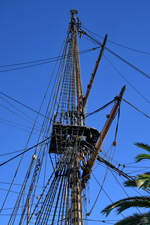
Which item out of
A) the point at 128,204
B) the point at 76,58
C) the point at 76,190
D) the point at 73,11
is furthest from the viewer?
the point at 73,11

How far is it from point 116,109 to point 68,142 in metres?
2.53

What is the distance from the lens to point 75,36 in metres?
20.1

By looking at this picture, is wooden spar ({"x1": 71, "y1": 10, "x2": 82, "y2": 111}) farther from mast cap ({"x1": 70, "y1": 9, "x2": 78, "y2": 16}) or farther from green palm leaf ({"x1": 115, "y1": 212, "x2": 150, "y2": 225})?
→ green palm leaf ({"x1": 115, "y1": 212, "x2": 150, "y2": 225})

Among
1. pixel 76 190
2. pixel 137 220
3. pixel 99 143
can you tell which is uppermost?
pixel 99 143

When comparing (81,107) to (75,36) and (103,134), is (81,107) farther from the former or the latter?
(75,36)

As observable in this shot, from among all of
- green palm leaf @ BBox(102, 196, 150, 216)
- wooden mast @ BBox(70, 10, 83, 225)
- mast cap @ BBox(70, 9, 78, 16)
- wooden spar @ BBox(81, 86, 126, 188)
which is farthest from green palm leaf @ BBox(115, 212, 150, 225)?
mast cap @ BBox(70, 9, 78, 16)

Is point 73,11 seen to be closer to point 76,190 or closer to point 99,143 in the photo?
point 99,143

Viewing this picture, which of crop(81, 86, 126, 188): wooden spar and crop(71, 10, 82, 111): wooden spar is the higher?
crop(71, 10, 82, 111): wooden spar

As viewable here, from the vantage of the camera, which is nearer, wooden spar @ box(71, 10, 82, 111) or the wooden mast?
the wooden mast

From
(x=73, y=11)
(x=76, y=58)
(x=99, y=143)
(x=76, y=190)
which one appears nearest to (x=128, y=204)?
(x=76, y=190)

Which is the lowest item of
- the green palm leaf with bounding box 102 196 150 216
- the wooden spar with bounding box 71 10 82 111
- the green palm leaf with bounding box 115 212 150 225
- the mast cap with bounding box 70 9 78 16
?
the green palm leaf with bounding box 115 212 150 225

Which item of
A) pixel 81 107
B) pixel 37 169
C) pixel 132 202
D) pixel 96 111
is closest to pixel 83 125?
pixel 96 111

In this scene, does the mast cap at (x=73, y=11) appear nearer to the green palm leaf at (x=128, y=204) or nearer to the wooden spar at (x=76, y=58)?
the wooden spar at (x=76, y=58)

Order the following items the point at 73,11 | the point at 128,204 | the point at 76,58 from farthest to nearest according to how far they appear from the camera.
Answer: the point at 73,11 < the point at 76,58 < the point at 128,204
